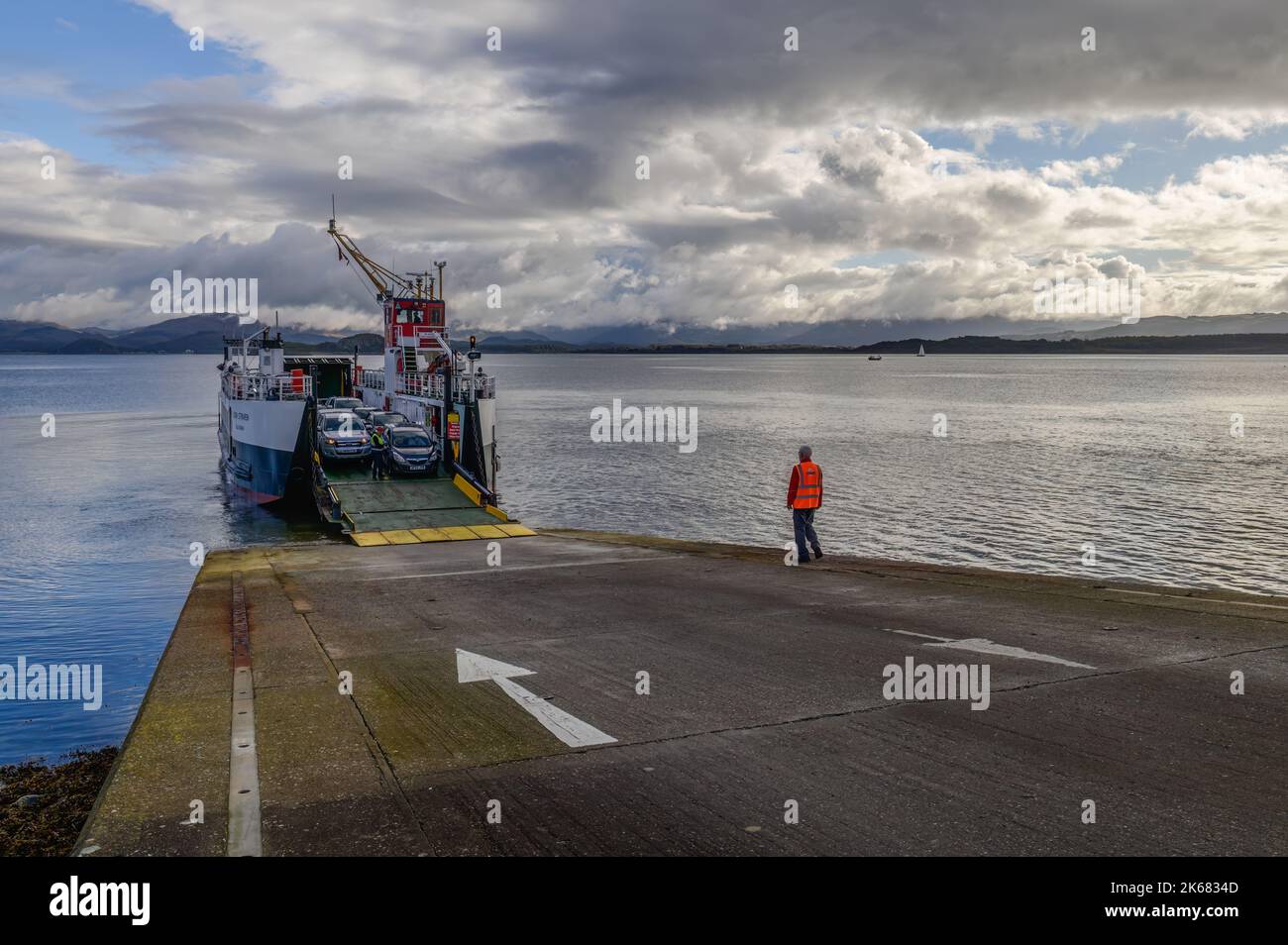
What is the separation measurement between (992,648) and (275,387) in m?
33.2

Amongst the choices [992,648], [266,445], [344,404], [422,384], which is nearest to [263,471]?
[266,445]

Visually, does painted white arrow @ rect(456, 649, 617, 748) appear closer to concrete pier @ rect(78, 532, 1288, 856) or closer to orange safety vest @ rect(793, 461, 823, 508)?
concrete pier @ rect(78, 532, 1288, 856)

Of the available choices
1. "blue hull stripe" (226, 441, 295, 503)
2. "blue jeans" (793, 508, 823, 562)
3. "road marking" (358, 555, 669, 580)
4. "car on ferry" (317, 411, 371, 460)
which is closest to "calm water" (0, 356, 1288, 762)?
"blue hull stripe" (226, 441, 295, 503)

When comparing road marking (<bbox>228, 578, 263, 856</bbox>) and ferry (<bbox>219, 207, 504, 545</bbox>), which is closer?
road marking (<bbox>228, 578, 263, 856</bbox>)

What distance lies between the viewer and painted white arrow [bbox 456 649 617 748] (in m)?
8.25

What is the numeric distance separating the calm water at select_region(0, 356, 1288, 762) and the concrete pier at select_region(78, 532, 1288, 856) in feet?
20.3

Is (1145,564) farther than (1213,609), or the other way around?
(1145,564)

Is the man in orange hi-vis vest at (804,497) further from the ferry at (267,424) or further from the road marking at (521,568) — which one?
the ferry at (267,424)

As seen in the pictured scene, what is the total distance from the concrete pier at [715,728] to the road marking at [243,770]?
4 centimetres

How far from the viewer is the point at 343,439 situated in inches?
1326

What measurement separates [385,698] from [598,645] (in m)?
2.81

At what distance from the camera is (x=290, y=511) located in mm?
37781
